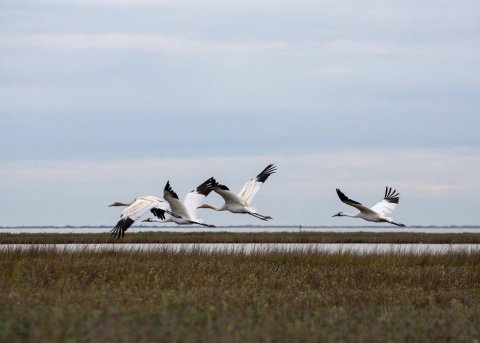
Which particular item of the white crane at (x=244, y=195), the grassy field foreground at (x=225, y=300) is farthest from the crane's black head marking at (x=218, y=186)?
the grassy field foreground at (x=225, y=300)

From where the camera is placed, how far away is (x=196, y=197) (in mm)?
26297

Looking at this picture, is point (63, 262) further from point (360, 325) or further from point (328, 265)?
point (360, 325)

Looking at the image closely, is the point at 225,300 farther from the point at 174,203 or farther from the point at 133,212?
the point at 174,203

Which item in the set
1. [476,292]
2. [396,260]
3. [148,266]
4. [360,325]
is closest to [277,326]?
[360,325]

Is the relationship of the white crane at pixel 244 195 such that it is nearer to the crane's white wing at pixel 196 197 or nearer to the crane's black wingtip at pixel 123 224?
the crane's white wing at pixel 196 197

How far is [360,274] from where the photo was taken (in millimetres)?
17625

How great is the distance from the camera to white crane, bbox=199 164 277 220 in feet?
84.8

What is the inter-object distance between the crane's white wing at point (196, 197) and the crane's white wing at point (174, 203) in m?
0.18

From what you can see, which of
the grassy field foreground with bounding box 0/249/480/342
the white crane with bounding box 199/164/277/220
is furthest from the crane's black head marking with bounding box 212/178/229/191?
the grassy field foreground with bounding box 0/249/480/342

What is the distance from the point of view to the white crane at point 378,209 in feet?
85.9

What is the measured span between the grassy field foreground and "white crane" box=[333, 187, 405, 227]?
226 inches

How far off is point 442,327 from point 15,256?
11891mm

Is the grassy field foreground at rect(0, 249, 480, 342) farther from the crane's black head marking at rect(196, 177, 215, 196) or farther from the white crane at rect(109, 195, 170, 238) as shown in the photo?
the crane's black head marking at rect(196, 177, 215, 196)

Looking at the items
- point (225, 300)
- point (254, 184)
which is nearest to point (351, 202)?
point (254, 184)
